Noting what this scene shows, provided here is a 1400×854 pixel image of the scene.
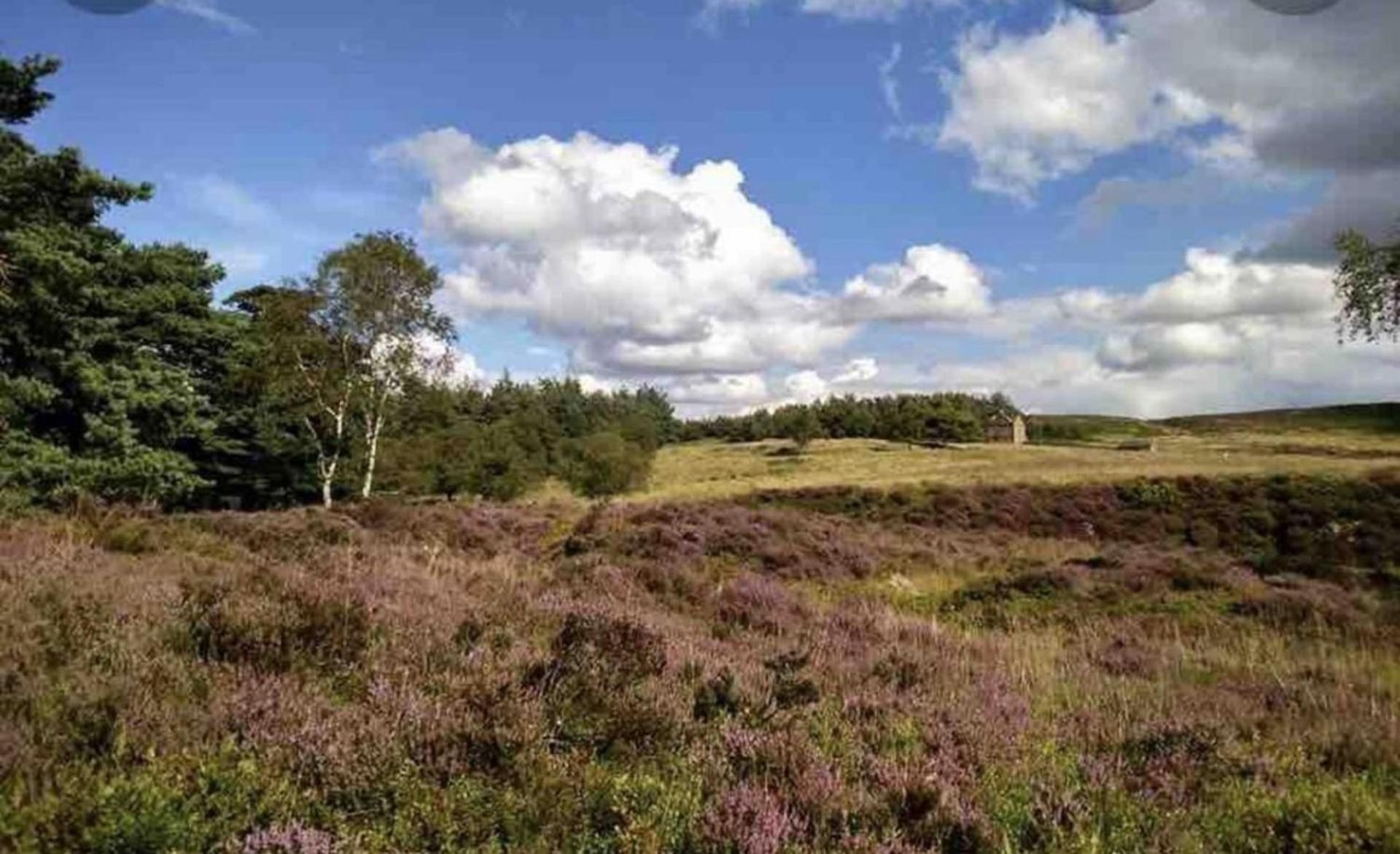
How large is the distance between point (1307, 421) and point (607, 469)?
140912 mm

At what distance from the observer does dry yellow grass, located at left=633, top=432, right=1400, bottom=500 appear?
48094 mm

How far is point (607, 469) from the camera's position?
192 feet

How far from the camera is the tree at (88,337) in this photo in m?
25.5

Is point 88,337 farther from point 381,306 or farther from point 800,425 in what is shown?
point 800,425

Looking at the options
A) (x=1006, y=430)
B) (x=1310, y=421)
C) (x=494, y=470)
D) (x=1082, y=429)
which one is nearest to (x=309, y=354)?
(x=494, y=470)

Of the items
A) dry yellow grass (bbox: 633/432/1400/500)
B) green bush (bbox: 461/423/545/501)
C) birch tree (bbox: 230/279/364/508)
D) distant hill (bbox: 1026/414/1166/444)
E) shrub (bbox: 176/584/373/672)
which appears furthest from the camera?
distant hill (bbox: 1026/414/1166/444)

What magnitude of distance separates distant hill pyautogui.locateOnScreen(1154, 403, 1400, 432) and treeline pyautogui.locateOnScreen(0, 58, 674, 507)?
4480 inches

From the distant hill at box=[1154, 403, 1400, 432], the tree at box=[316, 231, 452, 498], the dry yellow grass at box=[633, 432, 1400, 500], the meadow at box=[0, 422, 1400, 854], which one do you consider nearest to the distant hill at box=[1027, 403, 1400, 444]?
the distant hill at box=[1154, 403, 1400, 432]

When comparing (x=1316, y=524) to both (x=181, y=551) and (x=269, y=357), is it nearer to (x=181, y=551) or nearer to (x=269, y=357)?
(x=181, y=551)

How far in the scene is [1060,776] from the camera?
4539 mm

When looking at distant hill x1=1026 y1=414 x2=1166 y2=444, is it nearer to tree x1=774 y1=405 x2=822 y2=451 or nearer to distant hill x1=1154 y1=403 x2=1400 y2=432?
distant hill x1=1154 y1=403 x2=1400 y2=432

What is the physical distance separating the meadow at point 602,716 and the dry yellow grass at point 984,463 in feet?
124

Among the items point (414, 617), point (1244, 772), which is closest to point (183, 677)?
point (414, 617)

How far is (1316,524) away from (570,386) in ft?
474
